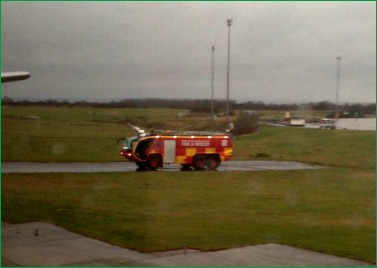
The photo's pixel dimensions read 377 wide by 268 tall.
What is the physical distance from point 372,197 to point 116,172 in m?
8.63

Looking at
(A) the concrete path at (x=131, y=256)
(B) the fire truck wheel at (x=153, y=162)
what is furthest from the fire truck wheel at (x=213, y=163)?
(A) the concrete path at (x=131, y=256)

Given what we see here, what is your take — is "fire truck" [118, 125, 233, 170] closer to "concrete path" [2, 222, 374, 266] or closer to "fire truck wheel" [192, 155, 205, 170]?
"fire truck wheel" [192, 155, 205, 170]

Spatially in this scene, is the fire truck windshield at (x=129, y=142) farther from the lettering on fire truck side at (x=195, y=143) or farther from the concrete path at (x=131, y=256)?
the concrete path at (x=131, y=256)

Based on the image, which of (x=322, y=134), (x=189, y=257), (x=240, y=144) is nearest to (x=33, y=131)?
(x=240, y=144)

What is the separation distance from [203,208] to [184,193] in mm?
2388

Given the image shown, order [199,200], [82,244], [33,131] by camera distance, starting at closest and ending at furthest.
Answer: [82,244] < [199,200] < [33,131]

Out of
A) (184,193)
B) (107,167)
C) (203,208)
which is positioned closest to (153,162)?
(107,167)

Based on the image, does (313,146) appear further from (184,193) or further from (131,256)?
(131,256)

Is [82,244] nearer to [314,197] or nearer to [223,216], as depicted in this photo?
[223,216]

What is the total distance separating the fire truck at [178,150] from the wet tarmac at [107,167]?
0.54 m

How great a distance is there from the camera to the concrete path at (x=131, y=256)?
8961mm

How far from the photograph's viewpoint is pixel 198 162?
22578mm

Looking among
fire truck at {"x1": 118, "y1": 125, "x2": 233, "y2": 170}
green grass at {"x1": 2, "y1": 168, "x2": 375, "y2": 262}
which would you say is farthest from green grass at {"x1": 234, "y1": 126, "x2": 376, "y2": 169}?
green grass at {"x1": 2, "y1": 168, "x2": 375, "y2": 262}

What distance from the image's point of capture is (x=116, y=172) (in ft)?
69.2
